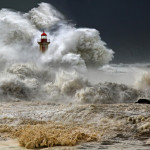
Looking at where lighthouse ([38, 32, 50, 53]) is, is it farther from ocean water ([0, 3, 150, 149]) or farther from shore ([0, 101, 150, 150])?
shore ([0, 101, 150, 150])

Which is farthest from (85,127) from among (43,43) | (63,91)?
(43,43)

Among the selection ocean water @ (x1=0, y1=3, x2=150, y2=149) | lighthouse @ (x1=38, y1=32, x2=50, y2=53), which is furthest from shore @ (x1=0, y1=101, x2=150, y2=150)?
lighthouse @ (x1=38, y1=32, x2=50, y2=53)

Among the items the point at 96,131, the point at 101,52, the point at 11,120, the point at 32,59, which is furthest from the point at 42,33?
the point at 96,131

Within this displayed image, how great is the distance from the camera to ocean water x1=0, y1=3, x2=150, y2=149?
744 cm

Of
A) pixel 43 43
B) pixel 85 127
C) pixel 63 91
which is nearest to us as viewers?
pixel 85 127

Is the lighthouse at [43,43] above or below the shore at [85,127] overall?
above

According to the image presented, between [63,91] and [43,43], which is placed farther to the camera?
[43,43]

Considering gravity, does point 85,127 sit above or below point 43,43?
below

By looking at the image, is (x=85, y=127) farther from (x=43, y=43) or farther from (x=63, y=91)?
(x=43, y=43)

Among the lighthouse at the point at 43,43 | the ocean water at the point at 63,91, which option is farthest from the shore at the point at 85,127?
the lighthouse at the point at 43,43

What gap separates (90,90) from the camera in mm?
16688

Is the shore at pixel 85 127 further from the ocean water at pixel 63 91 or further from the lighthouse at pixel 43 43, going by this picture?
the lighthouse at pixel 43 43

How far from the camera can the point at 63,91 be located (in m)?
18.0

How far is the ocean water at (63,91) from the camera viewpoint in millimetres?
7438
